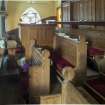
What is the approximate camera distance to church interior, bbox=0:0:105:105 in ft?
8.20

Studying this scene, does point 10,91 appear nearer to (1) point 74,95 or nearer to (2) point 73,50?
(2) point 73,50

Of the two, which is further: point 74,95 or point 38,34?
point 38,34

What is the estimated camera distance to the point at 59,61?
427 centimetres

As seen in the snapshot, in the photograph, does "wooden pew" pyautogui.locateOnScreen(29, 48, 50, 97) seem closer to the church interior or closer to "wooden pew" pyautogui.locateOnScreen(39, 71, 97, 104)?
the church interior

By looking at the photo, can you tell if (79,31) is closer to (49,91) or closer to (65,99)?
(49,91)

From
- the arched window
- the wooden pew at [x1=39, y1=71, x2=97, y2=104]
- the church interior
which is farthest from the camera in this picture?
the arched window

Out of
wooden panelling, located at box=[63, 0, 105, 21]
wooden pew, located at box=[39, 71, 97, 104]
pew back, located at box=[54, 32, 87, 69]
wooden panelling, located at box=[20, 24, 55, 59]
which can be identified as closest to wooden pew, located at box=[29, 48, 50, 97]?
pew back, located at box=[54, 32, 87, 69]

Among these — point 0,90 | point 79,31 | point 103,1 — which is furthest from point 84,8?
point 0,90

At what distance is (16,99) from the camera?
3.65 m

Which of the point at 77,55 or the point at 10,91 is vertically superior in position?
the point at 77,55

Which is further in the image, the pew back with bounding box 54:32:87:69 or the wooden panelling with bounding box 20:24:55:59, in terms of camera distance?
the wooden panelling with bounding box 20:24:55:59

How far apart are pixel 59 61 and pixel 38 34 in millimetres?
1553

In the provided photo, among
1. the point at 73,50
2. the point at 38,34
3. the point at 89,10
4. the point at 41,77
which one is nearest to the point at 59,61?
the point at 73,50

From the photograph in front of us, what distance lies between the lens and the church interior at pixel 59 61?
2.50 meters
